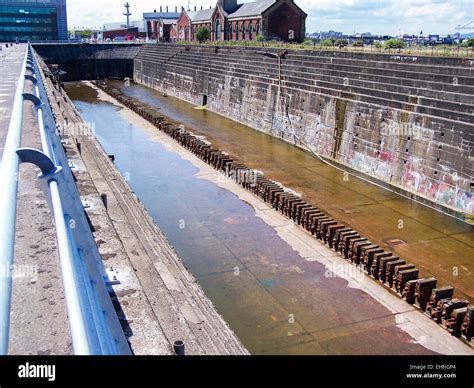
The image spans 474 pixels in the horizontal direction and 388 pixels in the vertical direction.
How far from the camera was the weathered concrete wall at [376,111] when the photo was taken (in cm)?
1867

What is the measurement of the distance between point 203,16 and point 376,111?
61048mm

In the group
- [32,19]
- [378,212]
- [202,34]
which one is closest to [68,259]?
[378,212]

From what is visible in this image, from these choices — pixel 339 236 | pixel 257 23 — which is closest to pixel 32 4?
pixel 257 23

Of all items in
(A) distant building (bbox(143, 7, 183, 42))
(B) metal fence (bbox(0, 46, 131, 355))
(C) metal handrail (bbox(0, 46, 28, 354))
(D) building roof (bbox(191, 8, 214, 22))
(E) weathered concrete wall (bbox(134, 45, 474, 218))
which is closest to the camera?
(C) metal handrail (bbox(0, 46, 28, 354))

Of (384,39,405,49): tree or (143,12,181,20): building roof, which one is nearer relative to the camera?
(384,39,405,49): tree

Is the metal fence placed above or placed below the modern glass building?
below

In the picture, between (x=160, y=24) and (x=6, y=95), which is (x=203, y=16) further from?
(x=6, y=95)

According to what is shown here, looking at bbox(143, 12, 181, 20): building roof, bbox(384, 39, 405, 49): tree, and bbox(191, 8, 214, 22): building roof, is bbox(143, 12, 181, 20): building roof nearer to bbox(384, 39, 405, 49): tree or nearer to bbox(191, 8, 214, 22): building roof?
bbox(191, 8, 214, 22): building roof

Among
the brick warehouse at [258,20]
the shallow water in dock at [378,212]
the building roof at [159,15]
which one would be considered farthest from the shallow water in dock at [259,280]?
the building roof at [159,15]

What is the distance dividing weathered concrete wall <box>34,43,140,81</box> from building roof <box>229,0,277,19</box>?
16903 mm

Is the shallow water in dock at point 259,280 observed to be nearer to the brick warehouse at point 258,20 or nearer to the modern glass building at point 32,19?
the brick warehouse at point 258,20

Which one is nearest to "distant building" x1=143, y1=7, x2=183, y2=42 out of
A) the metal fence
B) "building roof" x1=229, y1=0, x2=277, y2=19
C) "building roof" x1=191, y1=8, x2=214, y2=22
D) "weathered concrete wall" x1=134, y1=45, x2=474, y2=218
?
"building roof" x1=191, y1=8, x2=214, y2=22

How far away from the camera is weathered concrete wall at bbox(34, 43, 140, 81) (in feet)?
226

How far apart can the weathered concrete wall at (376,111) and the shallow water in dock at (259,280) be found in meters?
2.30
